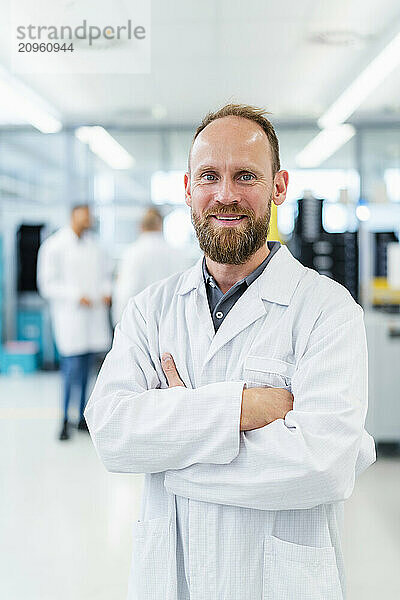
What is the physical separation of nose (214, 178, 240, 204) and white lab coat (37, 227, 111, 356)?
272 centimetres

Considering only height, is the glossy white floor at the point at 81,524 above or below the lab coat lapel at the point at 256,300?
below

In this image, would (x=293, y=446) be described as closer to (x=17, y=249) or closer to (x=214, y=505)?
(x=214, y=505)

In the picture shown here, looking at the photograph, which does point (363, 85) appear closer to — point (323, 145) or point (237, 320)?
point (323, 145)

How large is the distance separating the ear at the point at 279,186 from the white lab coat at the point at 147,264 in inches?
58.5

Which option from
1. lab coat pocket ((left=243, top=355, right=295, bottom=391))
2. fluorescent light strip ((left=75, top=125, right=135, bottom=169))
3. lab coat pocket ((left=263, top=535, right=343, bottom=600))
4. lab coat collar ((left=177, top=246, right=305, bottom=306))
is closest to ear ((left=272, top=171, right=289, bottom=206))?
lab coat collar ((left=177, top=246, right=305, bottom=306))

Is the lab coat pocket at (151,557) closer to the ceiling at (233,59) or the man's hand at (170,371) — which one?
the man's hand at (170,371)

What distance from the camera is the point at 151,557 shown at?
1376 mm

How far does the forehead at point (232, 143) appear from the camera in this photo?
1357 millimetres

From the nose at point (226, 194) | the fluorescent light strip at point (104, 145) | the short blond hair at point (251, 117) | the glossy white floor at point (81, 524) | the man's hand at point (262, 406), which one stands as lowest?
the glossy white floor at point (81, 524)

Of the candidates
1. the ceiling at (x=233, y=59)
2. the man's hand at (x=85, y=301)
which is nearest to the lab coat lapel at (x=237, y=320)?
the ceiling at (x=233, y=59)

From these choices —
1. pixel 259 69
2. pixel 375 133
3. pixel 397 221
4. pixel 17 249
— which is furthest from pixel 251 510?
pixel 17 249

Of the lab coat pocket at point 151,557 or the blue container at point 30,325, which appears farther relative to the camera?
the blue container at point 30,325

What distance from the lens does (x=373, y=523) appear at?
117 inches

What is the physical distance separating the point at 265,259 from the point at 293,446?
1.46 ft
